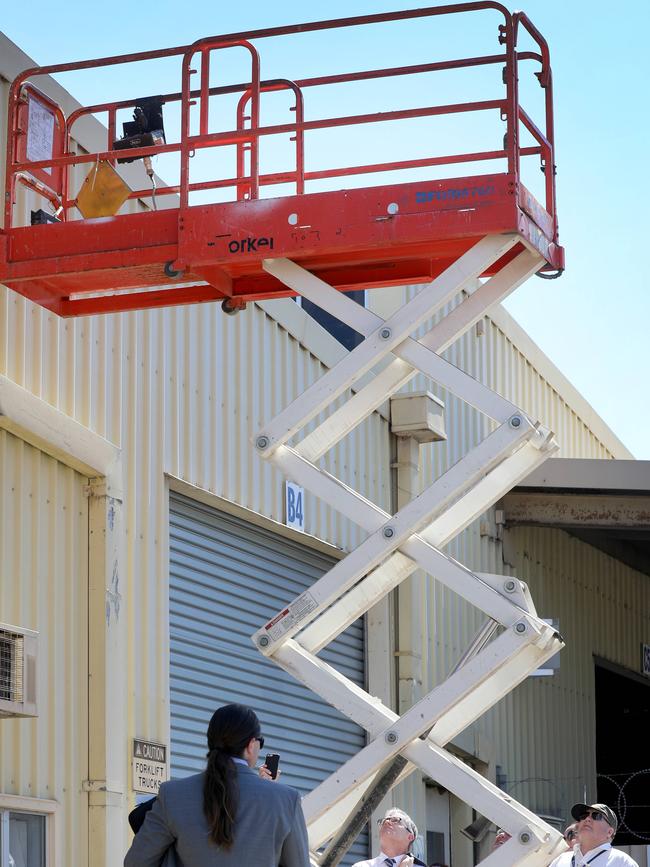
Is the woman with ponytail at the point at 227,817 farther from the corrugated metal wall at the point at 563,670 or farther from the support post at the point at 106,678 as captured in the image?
the corrugated metal wall at the point at 563,670

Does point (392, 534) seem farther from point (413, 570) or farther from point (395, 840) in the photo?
point (395, 840)

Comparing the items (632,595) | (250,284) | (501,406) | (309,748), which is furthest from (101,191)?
(632,595)

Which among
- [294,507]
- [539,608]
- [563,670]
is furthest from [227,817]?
[563,670]

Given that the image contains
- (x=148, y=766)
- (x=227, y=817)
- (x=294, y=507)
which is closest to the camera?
(x=227, y=817)

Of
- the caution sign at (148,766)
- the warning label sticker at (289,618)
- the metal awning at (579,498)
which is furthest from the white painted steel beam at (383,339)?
the metal awning at (579,498)

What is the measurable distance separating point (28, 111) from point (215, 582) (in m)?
4.60

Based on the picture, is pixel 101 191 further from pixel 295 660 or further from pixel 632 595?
pixel 632 595

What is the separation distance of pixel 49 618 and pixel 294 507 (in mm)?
4366

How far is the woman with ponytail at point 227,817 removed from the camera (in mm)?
5258

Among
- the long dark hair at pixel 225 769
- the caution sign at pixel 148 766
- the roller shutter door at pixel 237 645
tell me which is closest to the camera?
the long dark hair at pixel 225 769

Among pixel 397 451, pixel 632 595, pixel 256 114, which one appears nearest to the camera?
pixel 256 114

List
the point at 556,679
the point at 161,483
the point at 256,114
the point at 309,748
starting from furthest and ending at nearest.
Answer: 1. the point at 556,679
2. the point at 309,748
3. the point at 161,483
4. the point at 256,114

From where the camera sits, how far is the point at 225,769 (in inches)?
211

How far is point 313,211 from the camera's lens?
9812 mm
